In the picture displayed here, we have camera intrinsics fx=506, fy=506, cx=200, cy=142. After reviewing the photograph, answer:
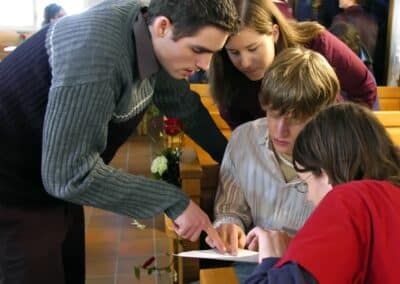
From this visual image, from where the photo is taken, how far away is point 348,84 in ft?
6.27

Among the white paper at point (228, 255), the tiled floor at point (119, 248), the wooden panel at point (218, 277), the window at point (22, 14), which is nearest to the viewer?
the wooden panel at point (218, 277)

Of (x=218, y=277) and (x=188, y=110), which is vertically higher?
(x=188, y=110)

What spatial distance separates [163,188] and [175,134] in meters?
1.07

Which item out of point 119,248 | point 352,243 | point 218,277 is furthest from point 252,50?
point 119,248

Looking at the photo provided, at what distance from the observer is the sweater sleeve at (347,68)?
178cm

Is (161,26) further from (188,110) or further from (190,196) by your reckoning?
(190,196)

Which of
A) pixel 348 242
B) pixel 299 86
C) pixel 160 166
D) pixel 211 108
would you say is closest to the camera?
pixel 348 242

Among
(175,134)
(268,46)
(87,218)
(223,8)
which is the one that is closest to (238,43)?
(268,46)

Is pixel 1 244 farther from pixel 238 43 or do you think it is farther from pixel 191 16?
pixel 238 43

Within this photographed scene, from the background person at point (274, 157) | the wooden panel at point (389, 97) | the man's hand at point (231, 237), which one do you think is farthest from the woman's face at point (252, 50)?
the wooden panel at point (389, 97)

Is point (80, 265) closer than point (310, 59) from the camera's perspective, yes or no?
No

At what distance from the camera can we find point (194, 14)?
108 centimetres

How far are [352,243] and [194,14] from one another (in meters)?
0.60

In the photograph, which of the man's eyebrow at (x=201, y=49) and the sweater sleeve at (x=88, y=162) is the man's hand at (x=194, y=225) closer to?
the sweater sleeve at (x=88, y=162)
